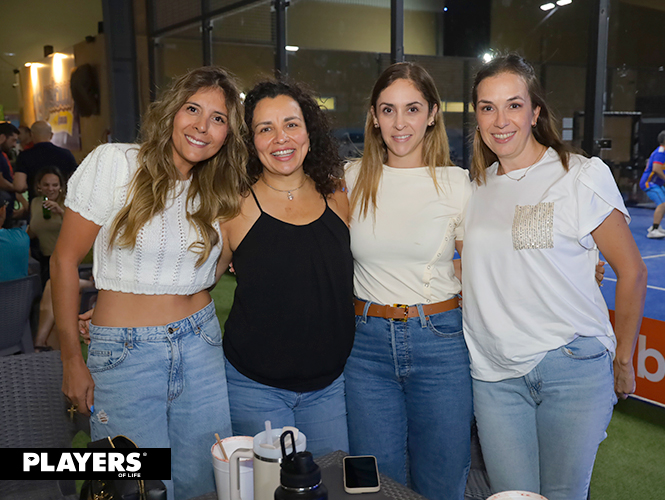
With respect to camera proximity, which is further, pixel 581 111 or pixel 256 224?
pixel 581 111

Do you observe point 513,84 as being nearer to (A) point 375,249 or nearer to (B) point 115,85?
(A) point 375,249

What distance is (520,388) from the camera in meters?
1.63

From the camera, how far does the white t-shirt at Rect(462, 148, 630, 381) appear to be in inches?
62.2

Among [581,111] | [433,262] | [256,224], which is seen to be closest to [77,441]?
[256,224]

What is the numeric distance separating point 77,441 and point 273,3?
510 cm

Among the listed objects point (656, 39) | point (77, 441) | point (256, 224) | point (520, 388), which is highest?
point (656, 39)

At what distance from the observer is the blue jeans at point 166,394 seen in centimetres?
159

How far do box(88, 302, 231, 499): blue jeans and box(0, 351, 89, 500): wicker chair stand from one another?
255 mm

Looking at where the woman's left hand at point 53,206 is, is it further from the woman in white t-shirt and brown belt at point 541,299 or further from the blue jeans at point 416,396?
the woman in white t-shirt and brown belt at point 541,299

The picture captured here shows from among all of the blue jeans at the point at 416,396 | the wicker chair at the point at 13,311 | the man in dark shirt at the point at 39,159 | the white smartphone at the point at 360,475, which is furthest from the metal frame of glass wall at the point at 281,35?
the wicker chair at the point at 13,311

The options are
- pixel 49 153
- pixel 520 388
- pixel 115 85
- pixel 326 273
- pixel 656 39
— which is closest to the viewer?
pixel 520 388

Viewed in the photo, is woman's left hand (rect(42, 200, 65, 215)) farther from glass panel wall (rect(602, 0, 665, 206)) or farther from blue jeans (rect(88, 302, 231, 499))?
glass panel wall (rect(602, 0, 665, 206))

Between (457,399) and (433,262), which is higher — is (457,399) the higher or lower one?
the lower one

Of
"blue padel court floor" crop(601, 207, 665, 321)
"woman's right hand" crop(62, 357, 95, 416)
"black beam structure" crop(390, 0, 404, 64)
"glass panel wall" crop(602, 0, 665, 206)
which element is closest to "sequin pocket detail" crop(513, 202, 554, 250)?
"woman's right hand" crop(62, 357, 95, 416)
